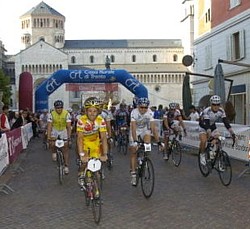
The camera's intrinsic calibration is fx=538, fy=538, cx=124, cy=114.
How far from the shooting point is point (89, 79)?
1228 inches

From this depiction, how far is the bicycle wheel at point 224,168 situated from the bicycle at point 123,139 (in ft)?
25.3

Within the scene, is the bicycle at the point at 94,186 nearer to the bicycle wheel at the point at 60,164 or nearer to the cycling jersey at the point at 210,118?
the bicycle wheel at the point at 60,164

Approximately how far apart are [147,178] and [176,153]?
5.47 m

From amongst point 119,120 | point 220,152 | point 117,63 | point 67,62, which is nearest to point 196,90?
point 119,120

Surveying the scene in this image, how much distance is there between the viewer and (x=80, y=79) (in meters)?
31.1

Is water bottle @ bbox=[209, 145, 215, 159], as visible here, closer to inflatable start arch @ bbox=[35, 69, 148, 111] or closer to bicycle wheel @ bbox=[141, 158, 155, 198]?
bicycle wheel @ bbox=[141, 158, 155, 198]

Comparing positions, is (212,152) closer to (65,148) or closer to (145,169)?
(145,169)

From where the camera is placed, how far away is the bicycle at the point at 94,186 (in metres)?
7.62

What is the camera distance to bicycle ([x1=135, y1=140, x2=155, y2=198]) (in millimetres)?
9672

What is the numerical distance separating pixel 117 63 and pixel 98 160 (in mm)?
123695

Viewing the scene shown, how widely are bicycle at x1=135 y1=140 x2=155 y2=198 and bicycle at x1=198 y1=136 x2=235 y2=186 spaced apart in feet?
6.54

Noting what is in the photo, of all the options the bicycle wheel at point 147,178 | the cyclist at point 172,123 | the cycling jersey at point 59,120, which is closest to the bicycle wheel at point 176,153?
the cyclist at point 172,123

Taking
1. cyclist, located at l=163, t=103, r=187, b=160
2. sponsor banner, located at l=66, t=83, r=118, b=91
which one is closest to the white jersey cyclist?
cyclist, located at l=163, t=103, r=187, b=160

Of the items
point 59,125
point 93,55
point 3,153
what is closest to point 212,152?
point 59,125
